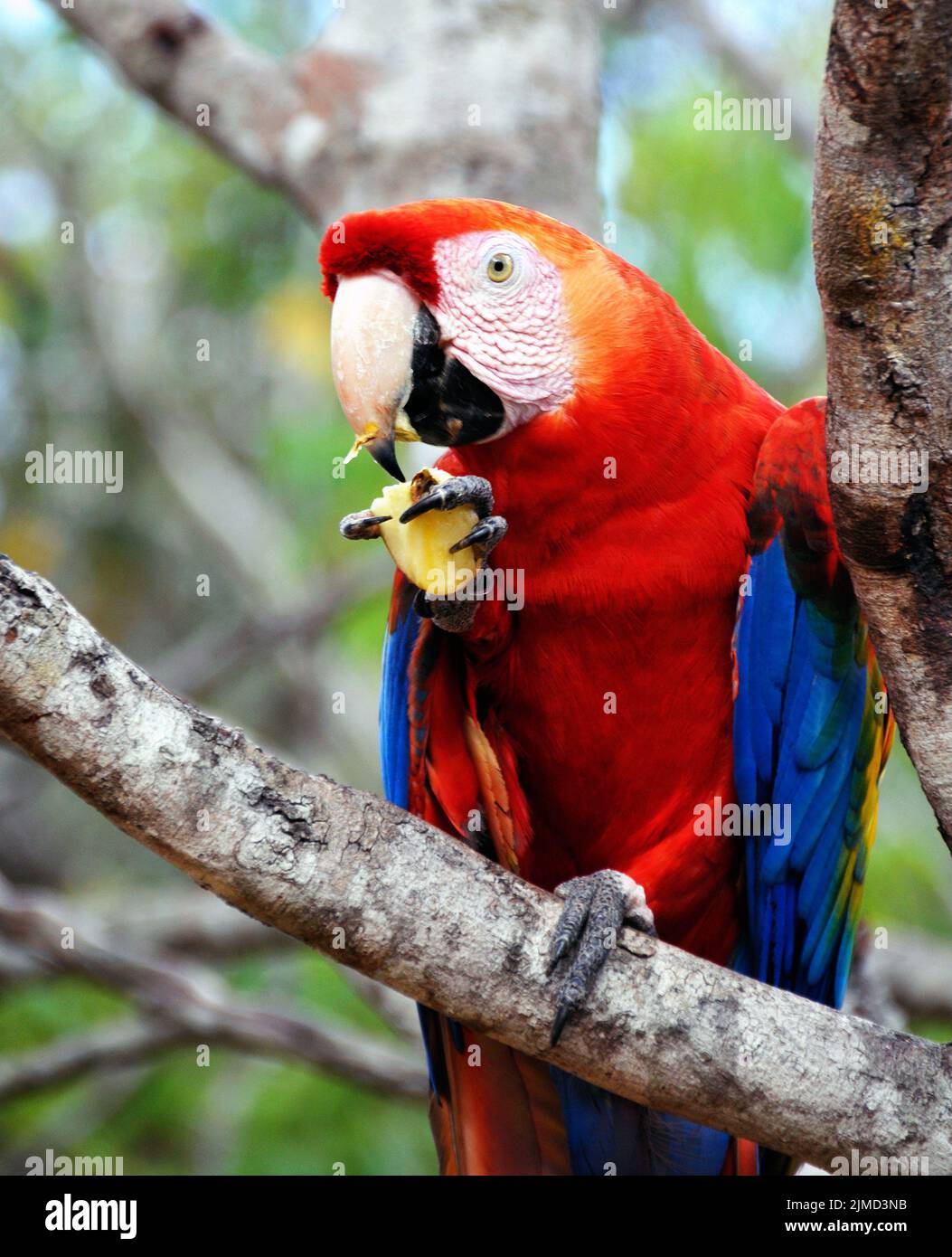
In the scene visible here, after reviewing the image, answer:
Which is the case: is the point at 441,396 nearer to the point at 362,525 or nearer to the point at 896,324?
the point at 362,525

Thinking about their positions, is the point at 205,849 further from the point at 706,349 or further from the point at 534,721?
the point at 706,349

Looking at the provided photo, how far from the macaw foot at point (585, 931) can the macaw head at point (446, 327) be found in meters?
0.73

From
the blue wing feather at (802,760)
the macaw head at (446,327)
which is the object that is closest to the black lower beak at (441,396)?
the macaw head at (446,327)

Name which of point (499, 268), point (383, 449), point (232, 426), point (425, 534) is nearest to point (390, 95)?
point (499, 268)

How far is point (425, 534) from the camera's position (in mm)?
2045

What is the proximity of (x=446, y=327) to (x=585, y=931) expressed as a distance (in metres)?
0.97

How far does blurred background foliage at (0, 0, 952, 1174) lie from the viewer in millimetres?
4480

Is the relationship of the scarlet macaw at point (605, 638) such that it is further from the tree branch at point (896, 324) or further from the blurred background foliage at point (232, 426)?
the blurred background foliage at point (232, 426)

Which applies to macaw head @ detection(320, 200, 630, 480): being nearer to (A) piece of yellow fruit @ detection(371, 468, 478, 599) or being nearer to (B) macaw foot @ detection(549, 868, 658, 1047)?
(A) piece of yellow fruit @ detection(371, 468, 478, 599)

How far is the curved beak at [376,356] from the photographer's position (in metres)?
2.02

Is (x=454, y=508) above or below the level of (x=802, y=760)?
above

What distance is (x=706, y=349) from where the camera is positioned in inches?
90.6

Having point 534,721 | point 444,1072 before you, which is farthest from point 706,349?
point 444,1072

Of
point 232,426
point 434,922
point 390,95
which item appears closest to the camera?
point 434,922
